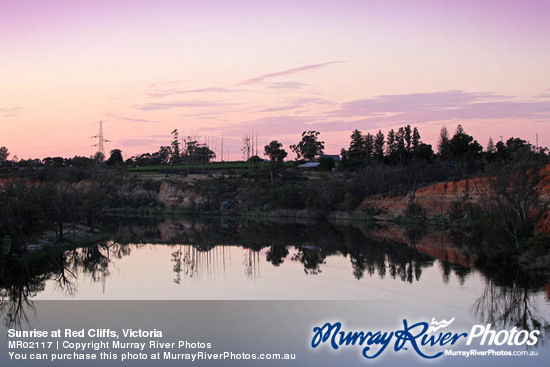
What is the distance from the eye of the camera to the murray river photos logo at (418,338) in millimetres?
15133

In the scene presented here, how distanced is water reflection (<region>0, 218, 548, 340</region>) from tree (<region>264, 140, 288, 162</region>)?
2942 inches

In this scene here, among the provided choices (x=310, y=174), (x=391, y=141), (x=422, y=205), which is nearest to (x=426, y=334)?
(x=422, y=205)

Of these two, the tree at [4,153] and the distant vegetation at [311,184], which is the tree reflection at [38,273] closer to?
the distant vegetation at [311,184]

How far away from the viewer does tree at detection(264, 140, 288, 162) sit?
12812 centimetres

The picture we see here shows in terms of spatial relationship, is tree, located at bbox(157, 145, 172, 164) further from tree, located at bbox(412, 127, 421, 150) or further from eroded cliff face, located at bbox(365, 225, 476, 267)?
eroded cliff face, located at bbox(365, 225, 476, 267)

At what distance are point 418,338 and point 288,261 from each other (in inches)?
674

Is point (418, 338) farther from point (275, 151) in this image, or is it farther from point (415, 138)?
point (275, 151)

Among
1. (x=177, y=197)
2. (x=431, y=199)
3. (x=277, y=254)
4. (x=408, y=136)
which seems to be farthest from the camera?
(x=408, y=136)

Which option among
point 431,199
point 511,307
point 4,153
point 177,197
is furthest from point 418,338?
point 4,153

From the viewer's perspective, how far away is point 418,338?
16.3 m

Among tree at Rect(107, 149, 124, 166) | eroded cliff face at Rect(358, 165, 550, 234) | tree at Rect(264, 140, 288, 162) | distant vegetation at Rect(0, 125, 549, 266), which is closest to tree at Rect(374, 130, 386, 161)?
distant vegetation at Rect(0, 125, 549, 266)

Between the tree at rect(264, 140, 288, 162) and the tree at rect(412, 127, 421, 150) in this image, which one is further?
the tree at rect(264, 140, 288, 162)

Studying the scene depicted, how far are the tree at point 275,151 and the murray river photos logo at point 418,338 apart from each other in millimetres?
109841

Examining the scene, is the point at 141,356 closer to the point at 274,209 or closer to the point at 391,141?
the point at 274,209
